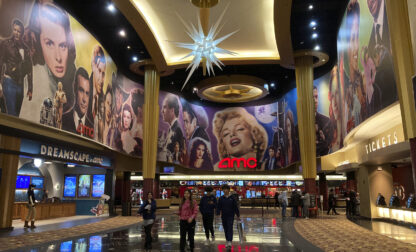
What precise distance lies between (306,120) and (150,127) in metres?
9.62

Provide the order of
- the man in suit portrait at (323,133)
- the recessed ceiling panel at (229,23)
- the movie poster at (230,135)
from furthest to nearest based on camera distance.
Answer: the movie poster at (230,135)
the man in suit portrait at (323,133)
the recessed ceiling panel at (229,23)

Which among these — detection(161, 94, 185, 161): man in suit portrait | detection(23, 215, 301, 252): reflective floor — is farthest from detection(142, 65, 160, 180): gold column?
detection(23, 215, 301, 252): reflective floor

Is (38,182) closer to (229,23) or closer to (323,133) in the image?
(229,23)

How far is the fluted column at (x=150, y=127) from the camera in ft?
67.0

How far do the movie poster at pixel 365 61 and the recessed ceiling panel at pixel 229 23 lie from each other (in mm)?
4138

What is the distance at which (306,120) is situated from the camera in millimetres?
19609

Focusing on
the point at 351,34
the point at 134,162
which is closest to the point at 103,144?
the point at 134,162

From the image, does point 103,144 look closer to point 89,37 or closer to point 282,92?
point 89,37

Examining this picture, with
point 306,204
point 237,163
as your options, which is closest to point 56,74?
point 306,204

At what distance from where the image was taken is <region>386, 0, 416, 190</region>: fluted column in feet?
21.7

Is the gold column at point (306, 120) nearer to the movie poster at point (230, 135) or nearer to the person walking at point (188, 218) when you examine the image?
the movie poster at point (230, 135)

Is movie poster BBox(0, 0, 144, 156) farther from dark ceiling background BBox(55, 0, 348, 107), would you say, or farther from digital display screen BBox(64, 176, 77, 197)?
digital display screen BBox(64, 176, 77, 197)

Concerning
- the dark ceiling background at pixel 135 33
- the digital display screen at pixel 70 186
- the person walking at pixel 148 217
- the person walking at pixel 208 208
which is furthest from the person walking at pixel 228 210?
the digital display screen at pixel 70 186

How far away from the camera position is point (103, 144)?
1822 cm
